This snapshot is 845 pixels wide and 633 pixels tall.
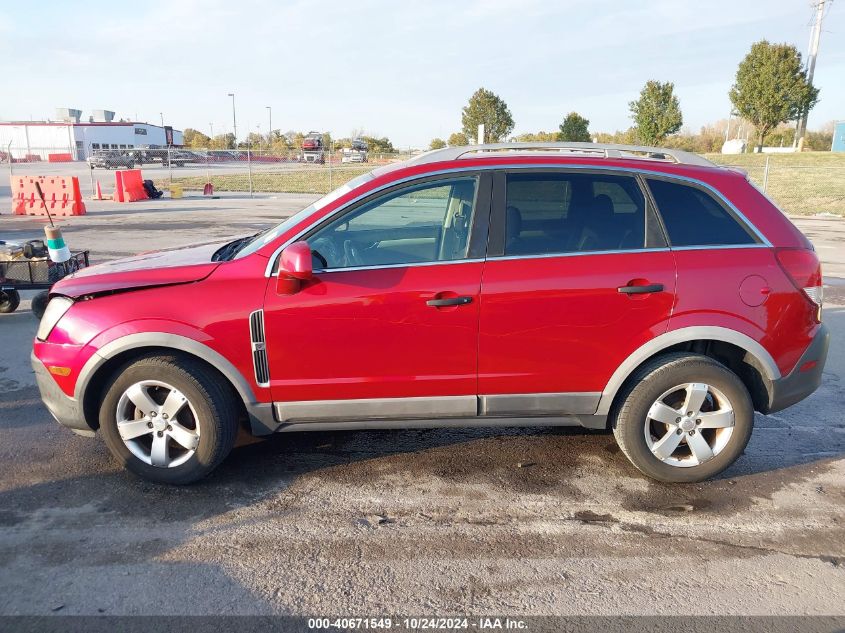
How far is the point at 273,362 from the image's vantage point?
11.4 ft

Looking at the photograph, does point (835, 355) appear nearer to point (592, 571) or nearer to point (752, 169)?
point (592, 571)

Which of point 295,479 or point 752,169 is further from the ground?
point 752,169

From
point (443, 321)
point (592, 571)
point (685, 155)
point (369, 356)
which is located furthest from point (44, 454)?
point (685, 155)

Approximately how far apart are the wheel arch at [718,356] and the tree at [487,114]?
3695 cm

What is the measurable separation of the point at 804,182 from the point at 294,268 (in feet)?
110

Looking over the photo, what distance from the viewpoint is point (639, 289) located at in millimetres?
3455

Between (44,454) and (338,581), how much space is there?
7.92 feet

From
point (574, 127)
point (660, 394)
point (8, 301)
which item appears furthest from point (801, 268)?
point (574, 127)

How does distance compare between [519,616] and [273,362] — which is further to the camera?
[273,362]

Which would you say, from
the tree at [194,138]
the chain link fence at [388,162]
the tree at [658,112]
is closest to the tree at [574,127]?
the tree at [658,112]

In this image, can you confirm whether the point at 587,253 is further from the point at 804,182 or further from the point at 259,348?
the point at 804,182

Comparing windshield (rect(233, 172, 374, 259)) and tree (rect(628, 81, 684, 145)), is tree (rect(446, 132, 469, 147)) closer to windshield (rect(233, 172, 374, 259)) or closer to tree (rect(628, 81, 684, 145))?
tree (rect(628, 81, 684, 145))

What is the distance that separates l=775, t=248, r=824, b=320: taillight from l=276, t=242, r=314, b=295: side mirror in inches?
106

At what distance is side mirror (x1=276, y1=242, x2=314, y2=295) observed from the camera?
3271 millimetres
